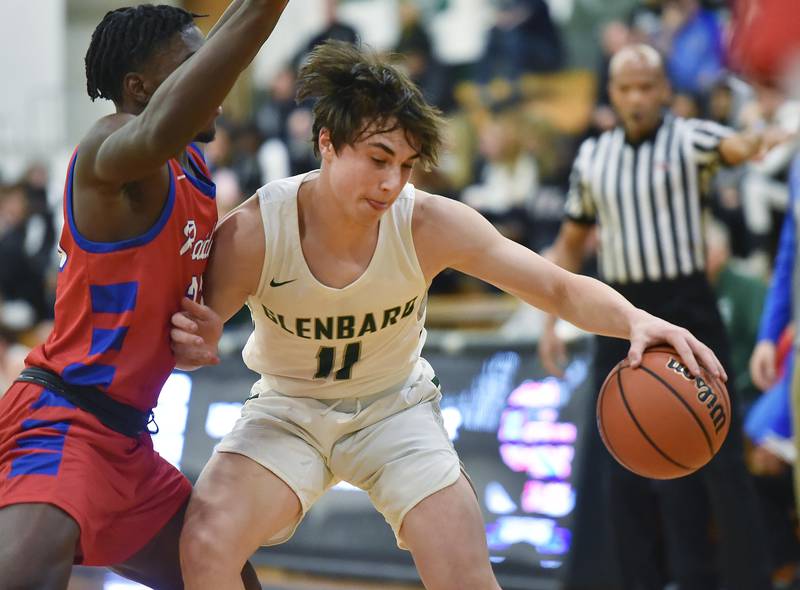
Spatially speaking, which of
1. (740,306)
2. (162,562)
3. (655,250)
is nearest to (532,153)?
(740,306)

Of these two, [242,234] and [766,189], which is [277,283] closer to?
[242,234]

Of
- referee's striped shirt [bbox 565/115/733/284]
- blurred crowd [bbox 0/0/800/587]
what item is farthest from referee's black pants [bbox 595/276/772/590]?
blurred crowd [bbox 0/0/800/587]

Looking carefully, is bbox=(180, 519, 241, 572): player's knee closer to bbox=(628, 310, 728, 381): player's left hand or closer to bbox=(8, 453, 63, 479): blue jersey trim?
bbox=(8, 453, 63, 479): blue jersey trim

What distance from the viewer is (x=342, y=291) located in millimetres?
3734

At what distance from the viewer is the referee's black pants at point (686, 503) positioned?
531 centimetres

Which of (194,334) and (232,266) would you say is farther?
(232,266)

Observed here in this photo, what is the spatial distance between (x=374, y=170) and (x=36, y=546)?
142 cm

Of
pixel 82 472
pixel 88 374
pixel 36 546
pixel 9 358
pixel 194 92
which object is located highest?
pixel 194 92

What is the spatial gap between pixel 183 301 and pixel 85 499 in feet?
2.03

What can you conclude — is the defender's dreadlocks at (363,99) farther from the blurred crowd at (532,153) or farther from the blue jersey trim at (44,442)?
the blurred crowd at (532,153)

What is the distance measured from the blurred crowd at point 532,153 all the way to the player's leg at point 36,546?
155 inches

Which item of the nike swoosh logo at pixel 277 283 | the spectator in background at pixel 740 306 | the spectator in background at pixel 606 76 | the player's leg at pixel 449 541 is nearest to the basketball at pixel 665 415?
the player's leg at pixel 449 541

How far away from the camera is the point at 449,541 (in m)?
3.56

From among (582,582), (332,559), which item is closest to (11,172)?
(332,559)
